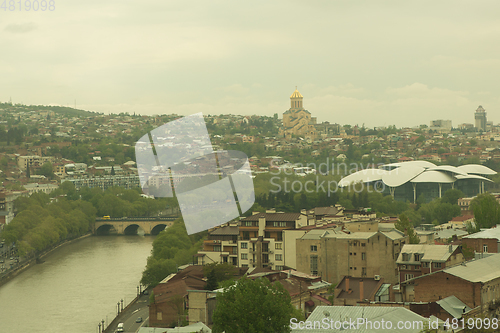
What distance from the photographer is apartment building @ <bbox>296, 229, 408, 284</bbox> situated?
10727 mm

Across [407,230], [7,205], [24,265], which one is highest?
[407,230]

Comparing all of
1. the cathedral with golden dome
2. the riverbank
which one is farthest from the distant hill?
the riverbank

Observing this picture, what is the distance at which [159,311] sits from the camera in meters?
10.4

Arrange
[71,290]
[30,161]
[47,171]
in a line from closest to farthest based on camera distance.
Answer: [71,290] < [47,171] < [30,161]

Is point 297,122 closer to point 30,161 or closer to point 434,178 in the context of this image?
point 30,161

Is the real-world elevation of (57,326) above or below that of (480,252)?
below

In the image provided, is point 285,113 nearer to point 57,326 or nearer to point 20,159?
point 20,159

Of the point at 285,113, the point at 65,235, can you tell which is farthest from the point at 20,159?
the point at 285,113

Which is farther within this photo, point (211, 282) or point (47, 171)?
point (47, 171)

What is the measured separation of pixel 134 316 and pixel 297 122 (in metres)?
55.1

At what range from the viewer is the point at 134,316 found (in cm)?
1173

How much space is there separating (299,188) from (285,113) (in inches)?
1558

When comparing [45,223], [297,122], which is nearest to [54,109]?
[297,122]

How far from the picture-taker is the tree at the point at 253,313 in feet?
20.8
